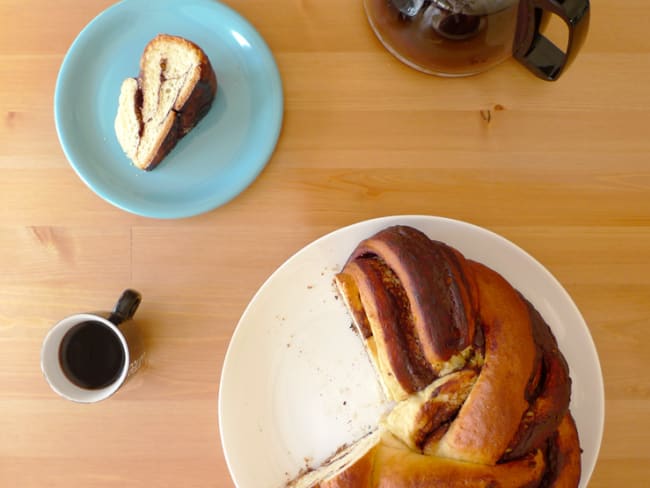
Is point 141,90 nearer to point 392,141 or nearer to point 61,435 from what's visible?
point 392,141

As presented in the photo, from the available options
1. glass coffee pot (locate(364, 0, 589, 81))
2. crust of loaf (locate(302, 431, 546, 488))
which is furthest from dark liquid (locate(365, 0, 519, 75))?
crust of loaf (locate(302, 431, 546, 488))

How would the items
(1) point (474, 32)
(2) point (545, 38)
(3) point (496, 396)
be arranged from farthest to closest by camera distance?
(2) point (545, 38) < (1) point (474, 32) < (3) point (496, 396)

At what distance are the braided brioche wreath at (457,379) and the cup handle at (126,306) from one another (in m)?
0.35

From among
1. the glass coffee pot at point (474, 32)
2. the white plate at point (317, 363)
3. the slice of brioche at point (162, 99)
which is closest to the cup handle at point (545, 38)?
the glass coffee pot at point (474, 32)

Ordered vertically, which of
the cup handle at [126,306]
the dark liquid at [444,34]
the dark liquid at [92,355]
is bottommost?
the dark liquid at [92,355]

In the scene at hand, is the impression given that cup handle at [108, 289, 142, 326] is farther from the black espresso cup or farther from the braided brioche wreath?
the braided brioche wreath

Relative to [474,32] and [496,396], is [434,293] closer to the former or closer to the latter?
[496,396]

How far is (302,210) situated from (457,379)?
0.38 meters

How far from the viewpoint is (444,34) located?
0.86 meters

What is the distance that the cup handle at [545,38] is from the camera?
75 centimetres

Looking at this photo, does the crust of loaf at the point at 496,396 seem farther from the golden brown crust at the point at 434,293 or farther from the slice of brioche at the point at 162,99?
the slice of brioche at the point at 162,99

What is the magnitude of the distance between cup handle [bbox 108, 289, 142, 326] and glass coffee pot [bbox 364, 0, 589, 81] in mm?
565

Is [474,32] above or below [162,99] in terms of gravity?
above

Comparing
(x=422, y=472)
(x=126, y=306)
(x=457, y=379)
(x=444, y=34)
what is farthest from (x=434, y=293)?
(x=126, y=306)
